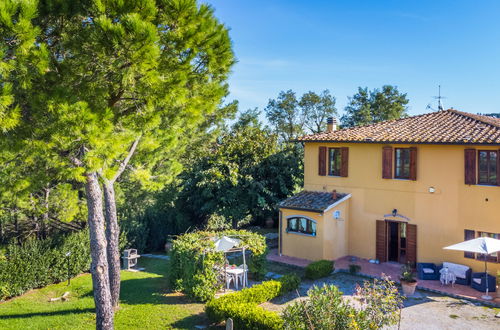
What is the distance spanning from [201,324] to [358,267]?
8.55 metres

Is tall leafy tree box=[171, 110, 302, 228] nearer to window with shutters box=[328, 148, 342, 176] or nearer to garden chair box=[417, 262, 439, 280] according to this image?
window with shutters box=[328, 148, 342, 176]

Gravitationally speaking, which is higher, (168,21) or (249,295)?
(168,21)

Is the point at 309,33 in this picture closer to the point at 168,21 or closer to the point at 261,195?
the point at 261,195

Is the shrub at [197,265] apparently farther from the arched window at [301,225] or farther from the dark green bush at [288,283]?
the arched window at [301,225]

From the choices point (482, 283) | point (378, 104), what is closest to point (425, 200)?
point (482, 283)

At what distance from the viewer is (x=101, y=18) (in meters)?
7.94

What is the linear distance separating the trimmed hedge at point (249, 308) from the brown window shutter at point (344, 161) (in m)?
7.79

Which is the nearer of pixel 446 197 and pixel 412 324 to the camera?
pixel 412 324

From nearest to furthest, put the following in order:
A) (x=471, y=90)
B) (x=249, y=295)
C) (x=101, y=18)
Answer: (x=101, y=18)
(x=249, y=295)
(x=471, y=90)

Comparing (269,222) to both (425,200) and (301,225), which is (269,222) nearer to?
(301,225)

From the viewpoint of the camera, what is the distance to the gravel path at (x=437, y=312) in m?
11.5

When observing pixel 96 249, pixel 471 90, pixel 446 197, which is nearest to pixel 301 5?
pixel 446 197

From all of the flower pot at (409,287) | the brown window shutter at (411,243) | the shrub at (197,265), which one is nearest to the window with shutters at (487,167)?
the brown window shutter at (411,243)

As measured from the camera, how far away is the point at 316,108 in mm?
43125
